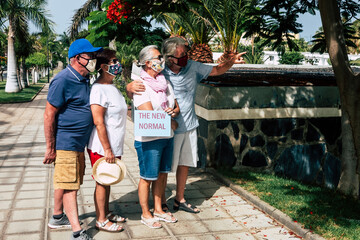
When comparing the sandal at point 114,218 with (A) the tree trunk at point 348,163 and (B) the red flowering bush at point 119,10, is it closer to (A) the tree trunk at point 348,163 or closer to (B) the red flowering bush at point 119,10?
(B) the red flowering bush at point 119,10

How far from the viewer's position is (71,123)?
3631mm

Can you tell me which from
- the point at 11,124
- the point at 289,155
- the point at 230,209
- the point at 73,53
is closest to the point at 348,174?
the point at 289,155

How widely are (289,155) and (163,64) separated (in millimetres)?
3675

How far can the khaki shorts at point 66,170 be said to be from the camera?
144 inches

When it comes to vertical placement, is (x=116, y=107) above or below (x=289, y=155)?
above

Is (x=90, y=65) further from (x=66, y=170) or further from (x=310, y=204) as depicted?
(x=310, y=204)

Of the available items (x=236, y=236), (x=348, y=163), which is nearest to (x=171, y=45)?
(x=236, y=236)

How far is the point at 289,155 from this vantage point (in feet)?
22.4

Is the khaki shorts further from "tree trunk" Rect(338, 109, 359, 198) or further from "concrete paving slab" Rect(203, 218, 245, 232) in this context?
"tree trunk" Rect(338, 109, 359, 198)

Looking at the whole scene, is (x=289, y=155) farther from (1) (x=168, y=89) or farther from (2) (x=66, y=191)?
(2) (x=66, y=191)

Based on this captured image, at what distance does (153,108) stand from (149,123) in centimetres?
18

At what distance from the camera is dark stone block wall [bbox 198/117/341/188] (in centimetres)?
650

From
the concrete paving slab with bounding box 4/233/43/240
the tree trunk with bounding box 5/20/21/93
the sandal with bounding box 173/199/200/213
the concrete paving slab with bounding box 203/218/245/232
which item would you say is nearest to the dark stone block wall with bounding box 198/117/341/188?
the sandal with bounding box 173/199/200/213

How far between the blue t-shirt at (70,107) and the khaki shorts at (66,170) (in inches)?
2.4
